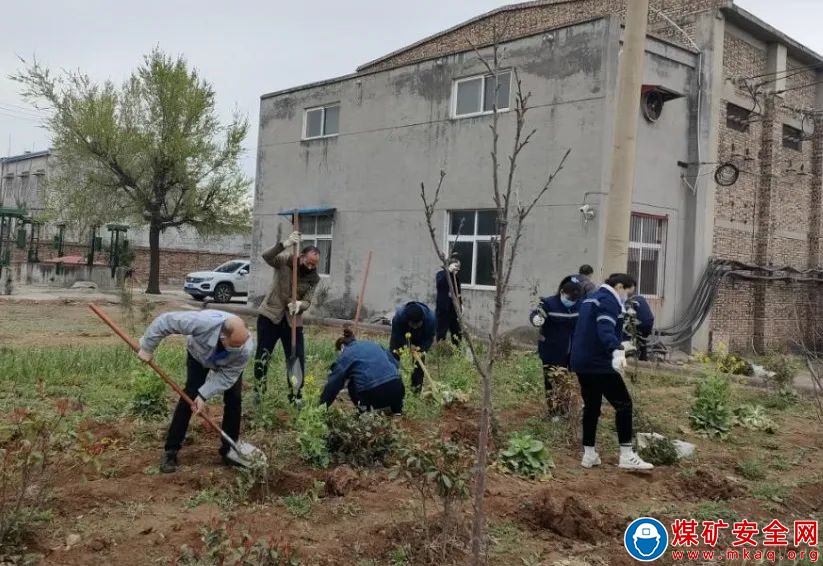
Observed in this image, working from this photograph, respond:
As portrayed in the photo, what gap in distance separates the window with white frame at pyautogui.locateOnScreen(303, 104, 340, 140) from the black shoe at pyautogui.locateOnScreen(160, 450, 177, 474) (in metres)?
13.5

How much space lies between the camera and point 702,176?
14.1 metres

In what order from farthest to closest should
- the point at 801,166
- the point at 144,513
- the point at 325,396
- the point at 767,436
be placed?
the point at 801,166 < the point at 767,436 < the point at 325,396 < the point at 144,513

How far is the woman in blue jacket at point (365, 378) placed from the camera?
5398mm

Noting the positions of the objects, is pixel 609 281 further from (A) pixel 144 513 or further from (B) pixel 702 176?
(B) pixel 702 176

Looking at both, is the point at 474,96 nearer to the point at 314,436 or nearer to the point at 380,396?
the point at 380,396

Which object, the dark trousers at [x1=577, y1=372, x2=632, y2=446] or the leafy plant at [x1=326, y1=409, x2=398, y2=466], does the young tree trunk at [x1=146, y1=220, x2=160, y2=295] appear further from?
the dark trousers at [x1=577, y1=372, x2=632, y2=446]

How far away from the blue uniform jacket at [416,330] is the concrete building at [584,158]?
5.89 metres

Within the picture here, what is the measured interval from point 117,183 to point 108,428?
19.6m

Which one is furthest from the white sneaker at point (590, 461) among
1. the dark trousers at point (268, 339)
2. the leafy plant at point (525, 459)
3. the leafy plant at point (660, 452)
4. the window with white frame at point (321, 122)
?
the window with white frame at point (321, 122)

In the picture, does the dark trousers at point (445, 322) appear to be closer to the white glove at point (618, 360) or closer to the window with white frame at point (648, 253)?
the white glove at point (618, 360)

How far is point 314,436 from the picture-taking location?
488cm

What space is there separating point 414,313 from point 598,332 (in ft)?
7.50

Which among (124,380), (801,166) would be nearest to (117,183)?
(124,380)

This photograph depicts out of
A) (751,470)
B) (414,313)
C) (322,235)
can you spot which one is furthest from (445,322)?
(322,235)
